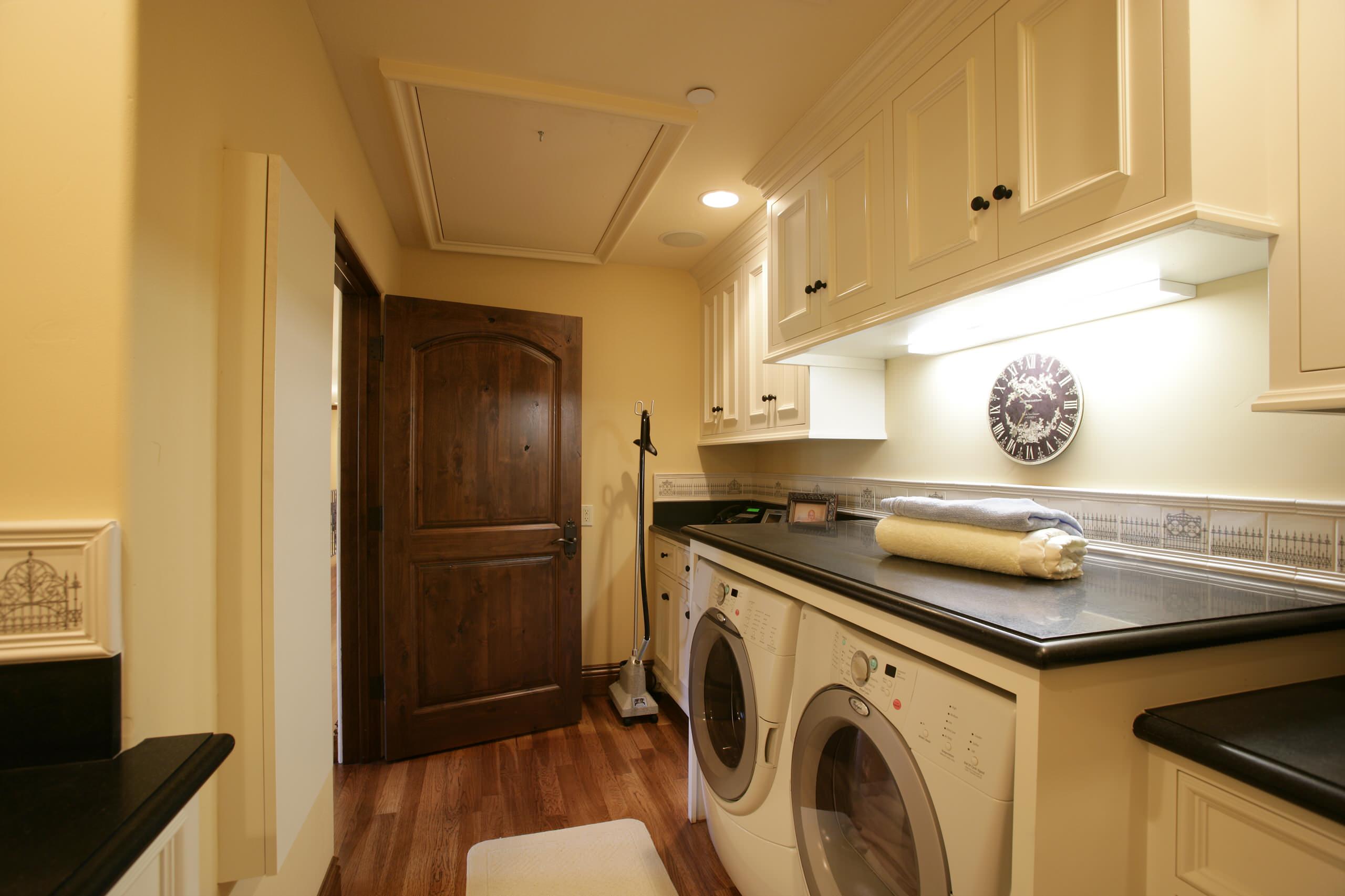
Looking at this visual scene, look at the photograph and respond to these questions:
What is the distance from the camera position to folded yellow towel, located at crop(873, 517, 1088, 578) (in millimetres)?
1210

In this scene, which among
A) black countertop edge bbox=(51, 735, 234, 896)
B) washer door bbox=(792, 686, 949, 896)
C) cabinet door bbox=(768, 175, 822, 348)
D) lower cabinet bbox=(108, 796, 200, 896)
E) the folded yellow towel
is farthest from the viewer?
cabinet door bbox=(768, 175, 822, 348)

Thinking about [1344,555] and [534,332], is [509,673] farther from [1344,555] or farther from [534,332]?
[1344,555]

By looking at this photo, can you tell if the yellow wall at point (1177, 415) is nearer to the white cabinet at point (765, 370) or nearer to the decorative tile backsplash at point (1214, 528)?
the decorative tile backsplash at point (1214, 528)

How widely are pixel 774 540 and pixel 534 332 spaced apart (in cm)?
163

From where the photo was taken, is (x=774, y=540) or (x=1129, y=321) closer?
(x=1129, y=321)

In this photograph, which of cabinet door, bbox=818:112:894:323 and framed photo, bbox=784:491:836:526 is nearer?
cabinet door, bbox=818:112:894:323

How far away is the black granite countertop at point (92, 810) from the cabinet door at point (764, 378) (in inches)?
79.9

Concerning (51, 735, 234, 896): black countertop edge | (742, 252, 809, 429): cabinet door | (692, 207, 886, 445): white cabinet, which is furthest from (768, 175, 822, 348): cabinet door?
(51, 735, 234, 896): black countertop edge

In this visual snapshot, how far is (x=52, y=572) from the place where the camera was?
2.36 ft

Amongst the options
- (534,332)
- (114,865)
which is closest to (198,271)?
(114,865)

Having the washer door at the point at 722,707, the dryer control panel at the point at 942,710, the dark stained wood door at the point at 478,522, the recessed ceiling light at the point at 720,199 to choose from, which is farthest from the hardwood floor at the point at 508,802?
Result: the recessed ceiling light at the point at 720,199

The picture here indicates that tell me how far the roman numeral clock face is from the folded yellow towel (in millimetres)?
449

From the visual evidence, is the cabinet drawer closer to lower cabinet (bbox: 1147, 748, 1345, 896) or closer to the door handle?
lower cabinet (bbox: 1147, 748, 1345, 896)

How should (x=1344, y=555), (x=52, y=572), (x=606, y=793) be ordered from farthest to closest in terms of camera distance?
(x=606, y=793), (x=1344, y=555), (x=52, y=572)
